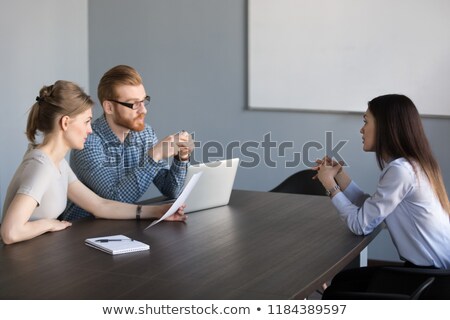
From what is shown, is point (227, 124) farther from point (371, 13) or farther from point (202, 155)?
point (371, 13)

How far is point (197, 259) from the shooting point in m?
2.31

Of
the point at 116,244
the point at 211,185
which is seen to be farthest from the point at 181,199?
the point at 116,244

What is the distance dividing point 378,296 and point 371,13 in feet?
8.89

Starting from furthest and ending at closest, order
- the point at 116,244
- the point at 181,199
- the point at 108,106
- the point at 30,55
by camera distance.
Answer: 1. the point at 30,55
2. the point at 108,106
3. the point at 181,199
4. the point at 116,244

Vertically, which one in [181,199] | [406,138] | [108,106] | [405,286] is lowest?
[405,286]

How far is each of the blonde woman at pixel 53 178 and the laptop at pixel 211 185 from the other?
0.16 metres

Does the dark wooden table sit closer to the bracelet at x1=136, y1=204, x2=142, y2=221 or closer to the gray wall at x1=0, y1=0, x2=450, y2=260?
the bracelet at x1=136, y1=204, x2=142, y2=221

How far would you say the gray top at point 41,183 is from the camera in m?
2.53

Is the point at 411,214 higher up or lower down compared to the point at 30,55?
lower down

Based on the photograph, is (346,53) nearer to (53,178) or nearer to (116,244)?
(53,178)

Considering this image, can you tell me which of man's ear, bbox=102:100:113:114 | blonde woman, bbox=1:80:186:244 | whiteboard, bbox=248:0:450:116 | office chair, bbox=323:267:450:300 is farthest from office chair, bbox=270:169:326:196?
office chair, bbox=323:267:450:300

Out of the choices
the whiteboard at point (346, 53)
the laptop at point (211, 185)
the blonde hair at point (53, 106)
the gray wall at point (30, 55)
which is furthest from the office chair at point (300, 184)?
the gray wall at point (30, 55)

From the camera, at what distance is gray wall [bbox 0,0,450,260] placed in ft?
16.4

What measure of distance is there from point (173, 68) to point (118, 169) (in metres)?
2.15
